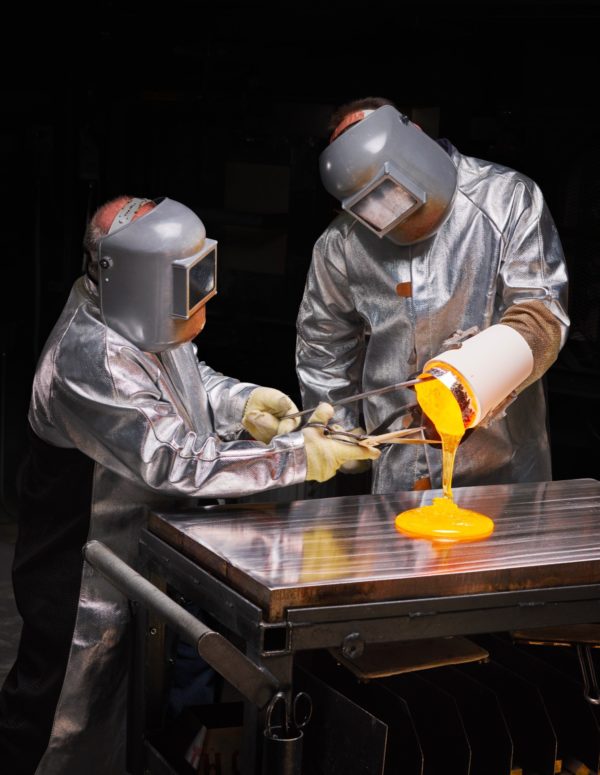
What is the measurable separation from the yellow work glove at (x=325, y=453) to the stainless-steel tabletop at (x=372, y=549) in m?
0.10

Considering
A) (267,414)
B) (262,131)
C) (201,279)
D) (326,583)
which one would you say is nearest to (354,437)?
(267,414)

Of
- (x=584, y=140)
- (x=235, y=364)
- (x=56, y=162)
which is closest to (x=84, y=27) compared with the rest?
(x=56, y=162)

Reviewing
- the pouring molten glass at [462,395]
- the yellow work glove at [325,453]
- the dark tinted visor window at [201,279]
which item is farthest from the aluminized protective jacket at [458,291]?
the dark tinted visor window at [201,279]

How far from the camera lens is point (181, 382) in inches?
111

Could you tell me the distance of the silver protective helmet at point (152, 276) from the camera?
252 centimetres

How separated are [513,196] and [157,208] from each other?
980 mm

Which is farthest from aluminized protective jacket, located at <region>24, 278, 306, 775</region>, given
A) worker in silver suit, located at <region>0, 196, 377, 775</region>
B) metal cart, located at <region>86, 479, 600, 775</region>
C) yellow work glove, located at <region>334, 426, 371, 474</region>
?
yellow work glove, located at <region>334, 426, 371, 474</region>

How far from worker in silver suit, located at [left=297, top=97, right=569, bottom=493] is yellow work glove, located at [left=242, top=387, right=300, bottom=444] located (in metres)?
0.18

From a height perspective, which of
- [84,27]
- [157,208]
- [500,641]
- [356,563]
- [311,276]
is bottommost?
[500,641]

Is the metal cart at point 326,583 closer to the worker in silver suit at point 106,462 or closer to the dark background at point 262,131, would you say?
the worker in silver suit at point 106,462

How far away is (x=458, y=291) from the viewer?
3.10 m

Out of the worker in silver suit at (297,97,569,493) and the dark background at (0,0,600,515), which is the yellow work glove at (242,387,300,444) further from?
the dark background at (0,0,600,515)

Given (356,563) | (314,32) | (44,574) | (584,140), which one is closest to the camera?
(356,563)

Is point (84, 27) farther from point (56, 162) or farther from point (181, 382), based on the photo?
point (181, 382)
